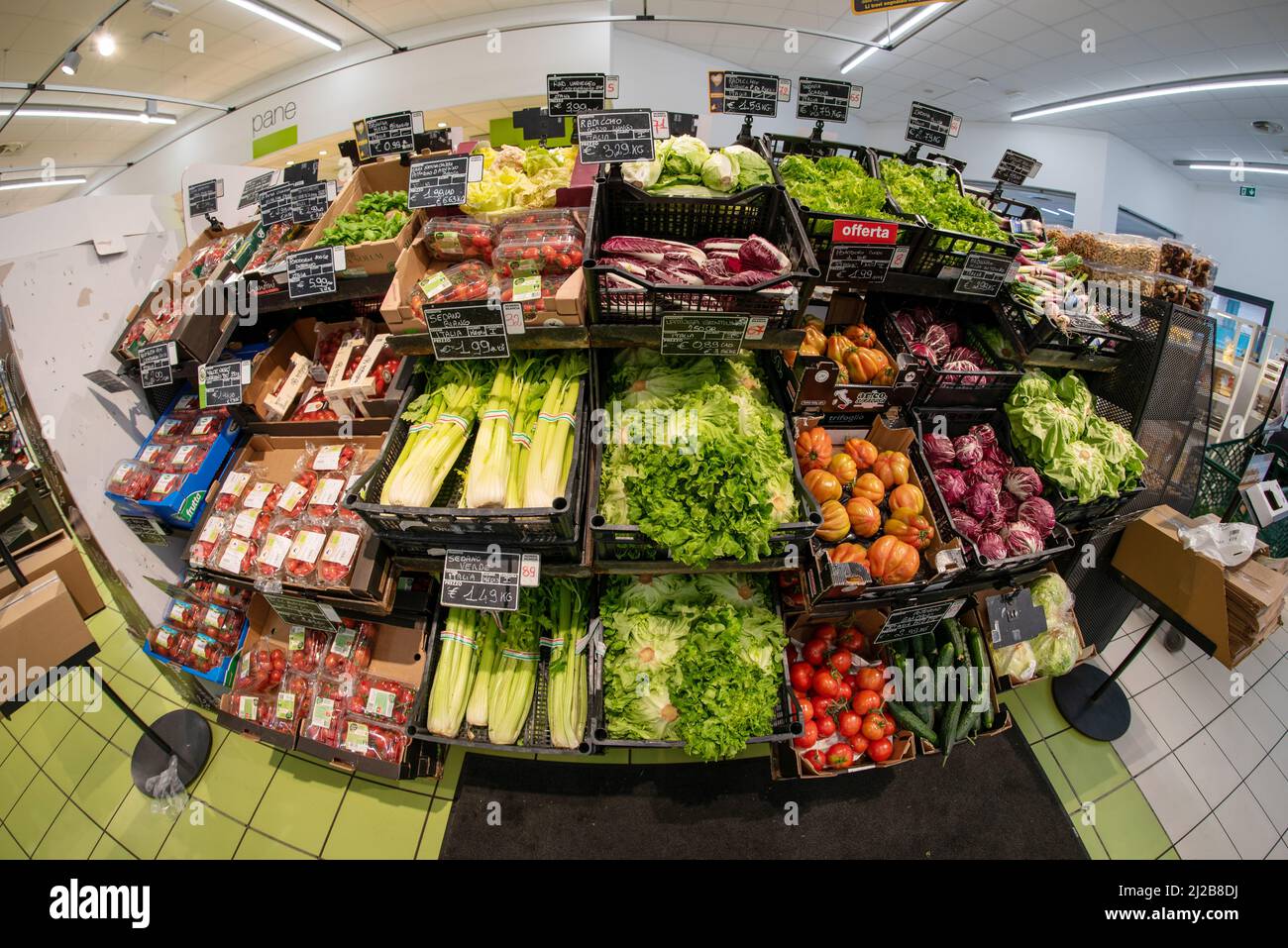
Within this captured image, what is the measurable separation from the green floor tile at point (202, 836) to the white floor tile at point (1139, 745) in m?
5.34

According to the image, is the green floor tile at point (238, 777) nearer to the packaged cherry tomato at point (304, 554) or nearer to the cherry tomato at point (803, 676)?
the packaged cherry tomato at point (304, 554)

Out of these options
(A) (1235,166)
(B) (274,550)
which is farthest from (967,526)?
(A) (1235,166)

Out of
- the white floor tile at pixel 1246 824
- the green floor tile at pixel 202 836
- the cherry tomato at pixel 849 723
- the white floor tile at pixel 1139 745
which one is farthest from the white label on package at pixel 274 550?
the white floor tile at pixel 1246 824

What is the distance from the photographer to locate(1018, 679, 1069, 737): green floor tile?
2.92m

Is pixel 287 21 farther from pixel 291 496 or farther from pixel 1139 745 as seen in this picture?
pixel 1139 745

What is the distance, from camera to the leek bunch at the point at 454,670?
7.11 ft

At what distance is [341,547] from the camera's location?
6.83 ft

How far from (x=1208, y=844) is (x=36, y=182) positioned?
23636 millimetres

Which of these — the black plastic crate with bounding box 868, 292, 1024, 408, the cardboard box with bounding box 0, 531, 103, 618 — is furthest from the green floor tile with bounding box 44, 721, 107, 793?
the black plastic crate with bounding box 868, 292, 1024, 408

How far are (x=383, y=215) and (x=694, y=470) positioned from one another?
7.97 ft

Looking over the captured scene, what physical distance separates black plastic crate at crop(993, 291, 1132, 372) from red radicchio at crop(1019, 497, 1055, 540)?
30.4 inches

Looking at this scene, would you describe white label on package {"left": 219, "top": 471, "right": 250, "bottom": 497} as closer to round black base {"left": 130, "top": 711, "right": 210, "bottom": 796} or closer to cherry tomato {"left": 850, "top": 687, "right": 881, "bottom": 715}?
round black base {"left": 130, "top": 711, "right": 210, "bottom": 796}
